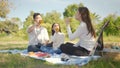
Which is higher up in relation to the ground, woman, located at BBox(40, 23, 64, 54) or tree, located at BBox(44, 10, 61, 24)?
woman, located at BBox(40, 23, 64, 54)

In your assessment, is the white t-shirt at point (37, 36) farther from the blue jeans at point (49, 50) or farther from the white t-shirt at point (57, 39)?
the white t-shirt at point (57, 39)

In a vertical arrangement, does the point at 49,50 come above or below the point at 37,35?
below

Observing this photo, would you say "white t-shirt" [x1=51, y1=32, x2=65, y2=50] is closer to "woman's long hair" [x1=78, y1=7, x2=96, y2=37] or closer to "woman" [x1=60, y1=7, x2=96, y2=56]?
"woman" [x1=60, y1=7, x2=96, y2=56]

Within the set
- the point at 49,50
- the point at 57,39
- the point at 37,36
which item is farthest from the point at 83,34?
the point at 37,36

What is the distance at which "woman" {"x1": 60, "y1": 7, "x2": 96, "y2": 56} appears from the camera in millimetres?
6945

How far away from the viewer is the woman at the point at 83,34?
6945 mm

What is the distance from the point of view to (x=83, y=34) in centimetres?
704

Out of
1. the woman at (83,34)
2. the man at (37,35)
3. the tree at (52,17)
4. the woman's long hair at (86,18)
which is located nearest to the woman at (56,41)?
the man at (37,35)

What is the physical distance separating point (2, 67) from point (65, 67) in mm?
1139

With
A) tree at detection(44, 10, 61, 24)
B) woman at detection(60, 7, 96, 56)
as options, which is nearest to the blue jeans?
woman at detection(60, 7, 96, 56)

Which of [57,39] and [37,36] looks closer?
[57,39]

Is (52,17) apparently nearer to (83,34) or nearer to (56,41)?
(56,41)

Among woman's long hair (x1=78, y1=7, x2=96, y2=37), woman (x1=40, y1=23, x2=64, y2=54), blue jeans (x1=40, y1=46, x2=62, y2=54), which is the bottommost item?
blue jeans (x1=40, y1=46, x2=62, y2=54)

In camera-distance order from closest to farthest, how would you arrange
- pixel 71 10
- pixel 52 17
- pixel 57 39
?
pixel 57 39 → pixel 52 17 → pixel 71 10
